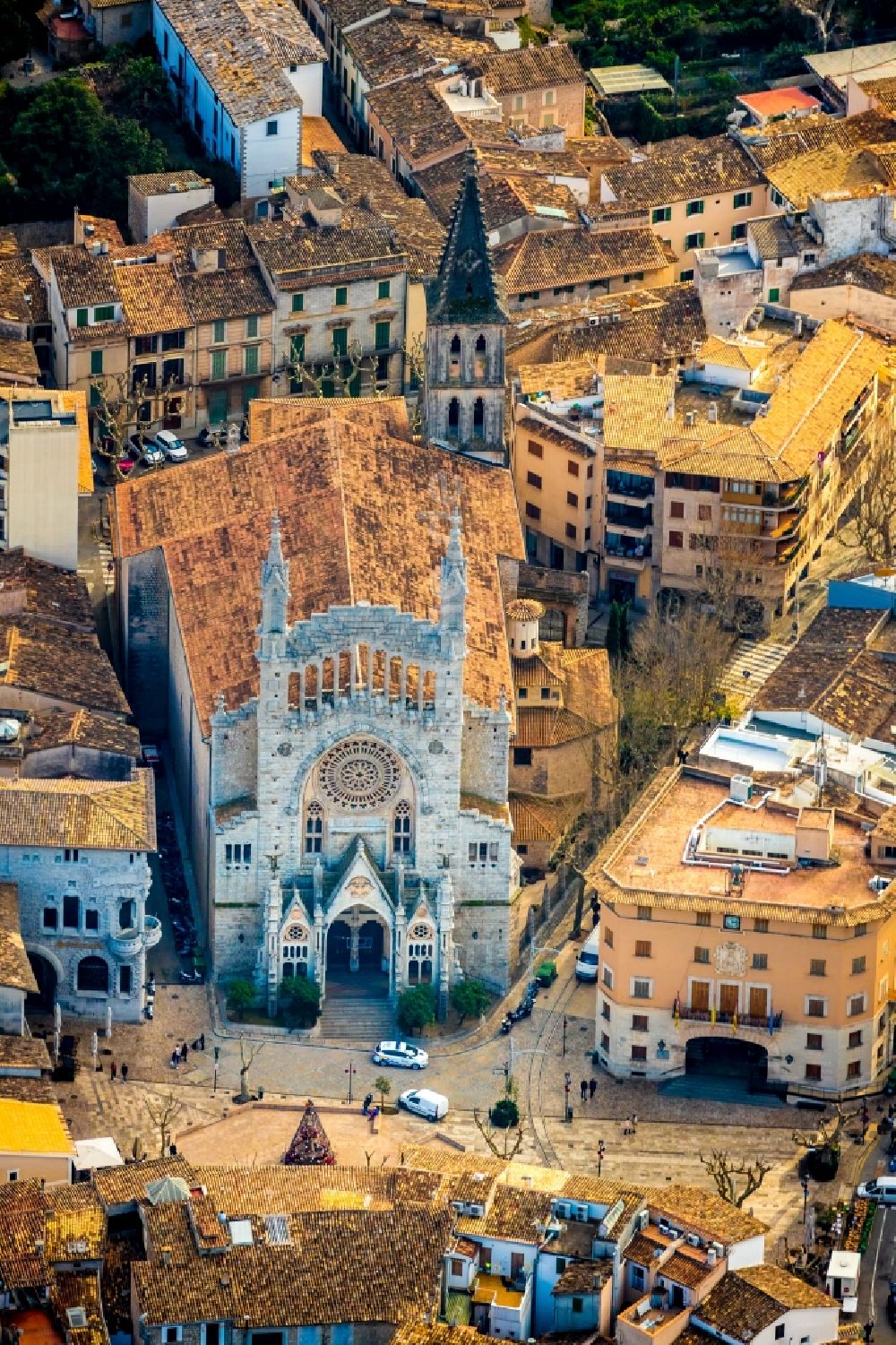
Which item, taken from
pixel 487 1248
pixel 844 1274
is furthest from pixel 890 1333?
pixel 487 1248

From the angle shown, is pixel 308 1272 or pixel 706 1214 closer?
pixel 308 1272

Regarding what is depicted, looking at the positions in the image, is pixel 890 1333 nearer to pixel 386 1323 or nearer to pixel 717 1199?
pixel 717 1199

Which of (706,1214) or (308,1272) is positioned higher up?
(706,1214)

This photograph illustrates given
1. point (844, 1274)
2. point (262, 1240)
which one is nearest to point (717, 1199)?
point (844, 1274)

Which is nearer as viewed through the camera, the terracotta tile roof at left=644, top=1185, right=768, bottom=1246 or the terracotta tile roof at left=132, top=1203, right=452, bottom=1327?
the terracotta tile roof at left=132, top=1203, right=452, bottom=1327
